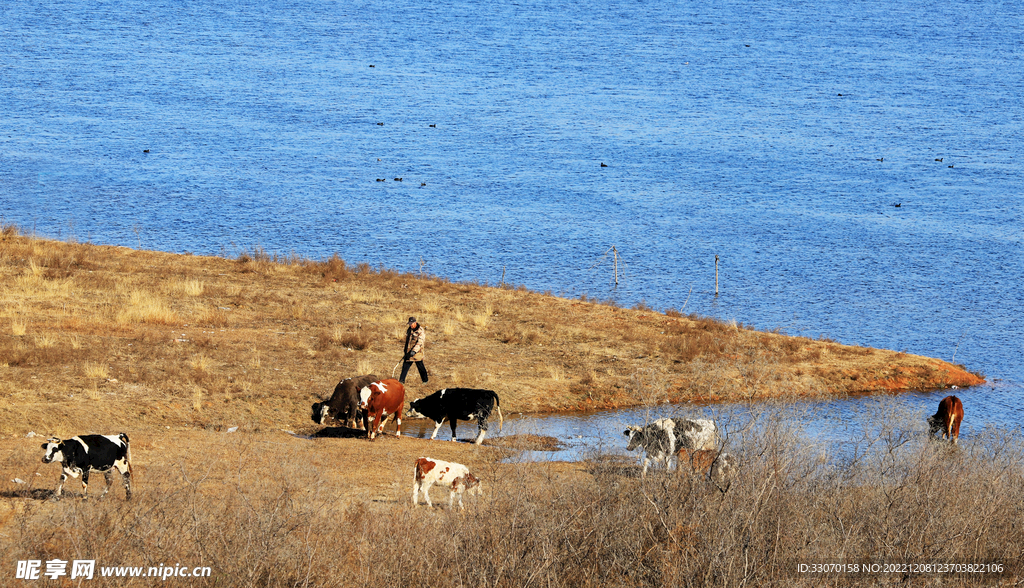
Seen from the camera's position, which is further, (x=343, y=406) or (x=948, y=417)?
(x=948, y=417)

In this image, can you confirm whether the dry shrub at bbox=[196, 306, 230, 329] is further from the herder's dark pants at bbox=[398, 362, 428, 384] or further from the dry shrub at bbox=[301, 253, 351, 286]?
the herder's dark pants at bbox=[398, 362, 428, 384]

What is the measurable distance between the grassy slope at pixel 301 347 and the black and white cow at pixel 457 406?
2.91 m

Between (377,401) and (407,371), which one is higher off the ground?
(407,371)

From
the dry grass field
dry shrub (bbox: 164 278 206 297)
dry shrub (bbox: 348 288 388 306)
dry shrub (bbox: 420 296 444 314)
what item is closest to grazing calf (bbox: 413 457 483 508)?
the dry grass field

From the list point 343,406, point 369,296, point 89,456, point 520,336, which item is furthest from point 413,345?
point 369,296

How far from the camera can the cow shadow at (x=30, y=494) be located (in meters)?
13.9

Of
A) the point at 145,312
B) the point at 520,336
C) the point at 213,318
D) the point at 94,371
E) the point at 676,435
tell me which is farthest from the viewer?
the point at 520,336

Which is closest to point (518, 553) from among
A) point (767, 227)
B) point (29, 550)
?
point (29, 550)

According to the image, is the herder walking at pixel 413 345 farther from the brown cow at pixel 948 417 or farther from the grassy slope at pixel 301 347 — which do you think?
the brown cow at pixel 948 417

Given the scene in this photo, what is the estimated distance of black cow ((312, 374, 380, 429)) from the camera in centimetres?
2058

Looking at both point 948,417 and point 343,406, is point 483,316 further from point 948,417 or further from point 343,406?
Result: point 948,417

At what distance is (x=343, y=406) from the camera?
20672mm

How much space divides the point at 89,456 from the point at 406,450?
6.95 m

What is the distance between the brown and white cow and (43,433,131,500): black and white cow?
6771 millimetres
